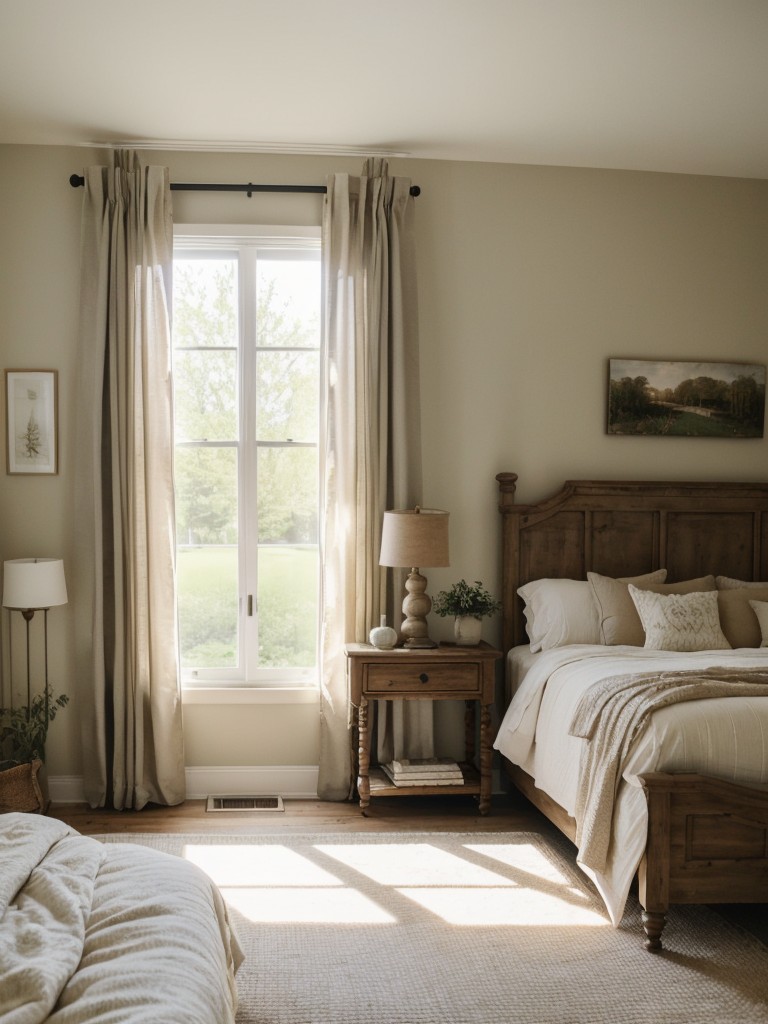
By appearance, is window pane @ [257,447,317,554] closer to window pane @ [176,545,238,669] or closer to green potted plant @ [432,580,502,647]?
window pane @ [176,545,238,669]

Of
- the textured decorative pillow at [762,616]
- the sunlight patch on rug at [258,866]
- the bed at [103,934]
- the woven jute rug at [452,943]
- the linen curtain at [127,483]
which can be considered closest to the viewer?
the bed at [103,934]

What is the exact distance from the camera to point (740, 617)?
13.0 feet

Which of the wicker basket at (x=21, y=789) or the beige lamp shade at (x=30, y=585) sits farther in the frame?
the beige lamp shade at (x=30, y=585)

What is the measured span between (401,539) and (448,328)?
1.17 meters

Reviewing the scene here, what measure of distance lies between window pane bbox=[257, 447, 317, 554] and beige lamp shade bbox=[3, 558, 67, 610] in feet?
3.23

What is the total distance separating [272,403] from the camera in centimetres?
431

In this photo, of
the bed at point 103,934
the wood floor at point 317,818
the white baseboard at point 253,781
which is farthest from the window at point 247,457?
the bed at point 103,934

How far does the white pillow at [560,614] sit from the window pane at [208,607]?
4.82 feet

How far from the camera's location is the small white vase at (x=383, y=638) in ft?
12.9

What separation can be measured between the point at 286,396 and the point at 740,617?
240 cm

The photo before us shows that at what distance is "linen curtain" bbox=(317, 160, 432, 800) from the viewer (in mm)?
4145

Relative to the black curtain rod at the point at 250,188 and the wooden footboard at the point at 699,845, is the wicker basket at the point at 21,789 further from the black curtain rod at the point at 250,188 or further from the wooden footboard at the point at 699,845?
the black curtain rod at the point at 250,188

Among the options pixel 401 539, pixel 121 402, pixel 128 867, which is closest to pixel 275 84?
pixel 121 402

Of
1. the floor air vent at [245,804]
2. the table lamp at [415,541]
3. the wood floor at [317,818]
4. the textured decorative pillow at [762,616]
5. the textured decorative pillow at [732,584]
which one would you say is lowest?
the wood floor at [317,818]
